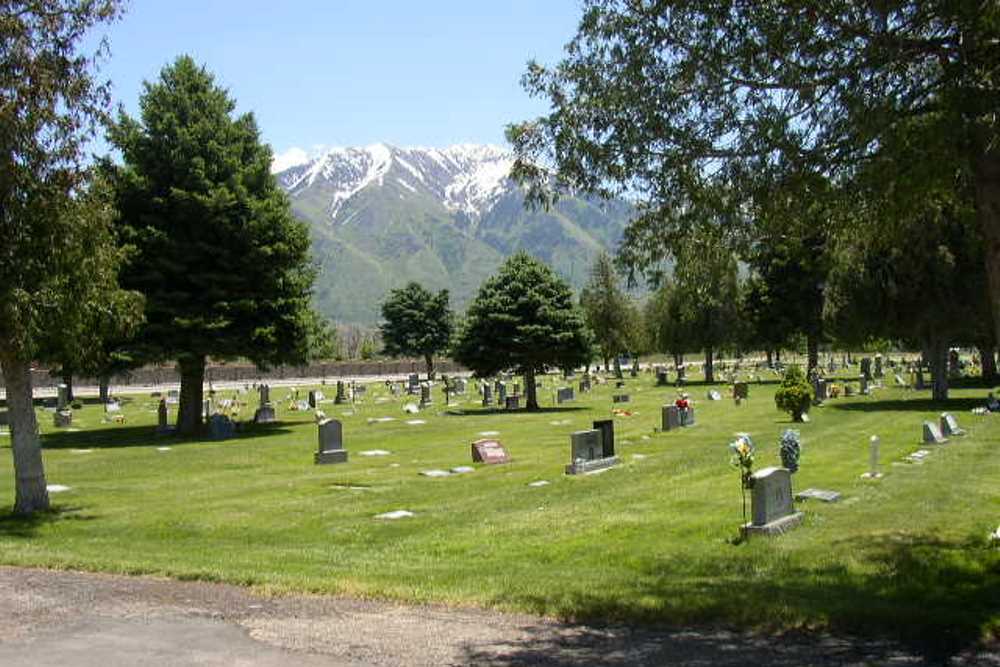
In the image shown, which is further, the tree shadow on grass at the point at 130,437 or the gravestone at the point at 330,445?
the tree shadow on grass at the point at 130,437

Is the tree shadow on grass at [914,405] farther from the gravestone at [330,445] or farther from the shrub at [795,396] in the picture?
the gravestone at [330,445]

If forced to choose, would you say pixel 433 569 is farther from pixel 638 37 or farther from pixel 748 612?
pixel 638 37

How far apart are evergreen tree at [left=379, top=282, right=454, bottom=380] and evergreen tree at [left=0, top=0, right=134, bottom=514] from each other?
79.9 m

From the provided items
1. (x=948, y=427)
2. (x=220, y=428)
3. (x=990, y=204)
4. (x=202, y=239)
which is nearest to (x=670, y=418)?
Answer: (x=948, y=427)

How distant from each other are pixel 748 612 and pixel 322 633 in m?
3.53

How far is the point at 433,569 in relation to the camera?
36.2 feet

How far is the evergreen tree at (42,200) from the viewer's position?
1422 cm

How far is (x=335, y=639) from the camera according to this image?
756 centimetres

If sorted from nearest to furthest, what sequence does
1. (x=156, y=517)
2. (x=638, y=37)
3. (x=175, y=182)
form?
(x=638, y=37) → (x=156, y=517) → (x=175, y=182)

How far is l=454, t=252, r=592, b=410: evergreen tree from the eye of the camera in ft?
140

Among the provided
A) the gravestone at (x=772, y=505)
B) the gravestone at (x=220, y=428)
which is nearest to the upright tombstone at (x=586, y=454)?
the gravestone at (x=772, y=505)

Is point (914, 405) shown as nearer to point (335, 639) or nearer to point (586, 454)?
point (586, 454)

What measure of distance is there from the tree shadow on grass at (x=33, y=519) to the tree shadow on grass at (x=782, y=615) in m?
8.93

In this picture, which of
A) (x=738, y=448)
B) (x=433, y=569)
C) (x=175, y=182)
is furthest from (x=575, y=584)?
(x=175, y=182)
